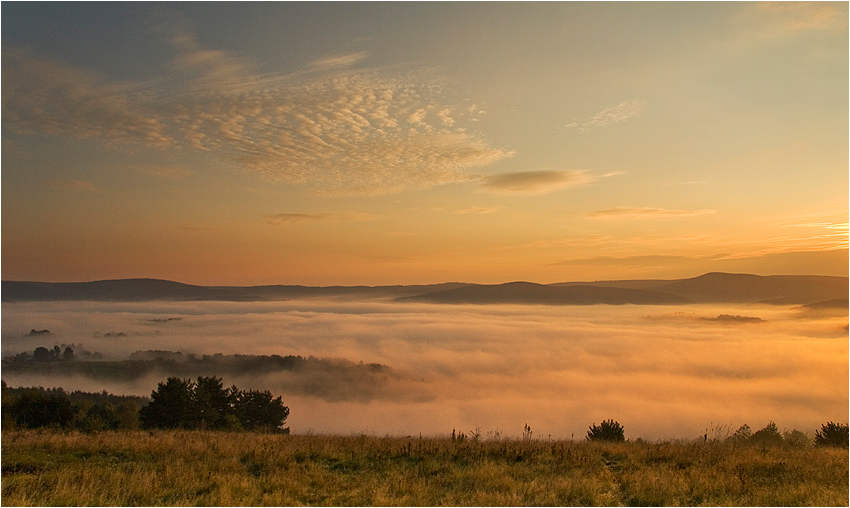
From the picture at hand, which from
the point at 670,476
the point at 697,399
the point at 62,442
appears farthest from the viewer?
the point at 697,399

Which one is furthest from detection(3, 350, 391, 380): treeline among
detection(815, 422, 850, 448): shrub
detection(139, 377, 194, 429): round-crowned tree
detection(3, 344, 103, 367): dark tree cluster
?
detection(815, 422, 850, 448): shrub

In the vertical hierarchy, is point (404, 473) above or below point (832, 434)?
above

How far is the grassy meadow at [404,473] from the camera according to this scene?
8820 mm

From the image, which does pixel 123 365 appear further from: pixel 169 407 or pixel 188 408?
pixel 188 408

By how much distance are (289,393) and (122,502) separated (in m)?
183

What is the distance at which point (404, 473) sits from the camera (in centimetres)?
1049

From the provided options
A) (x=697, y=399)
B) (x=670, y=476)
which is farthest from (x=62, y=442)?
(x=697, y=399)

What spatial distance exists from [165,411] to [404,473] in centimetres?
2188

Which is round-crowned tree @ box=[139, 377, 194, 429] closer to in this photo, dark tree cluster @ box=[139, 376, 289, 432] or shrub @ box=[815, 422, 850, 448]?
dark tree cluster @ box=[139, 376, 289, 432]

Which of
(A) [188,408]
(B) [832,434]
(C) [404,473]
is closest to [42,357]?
(A) [188,408]

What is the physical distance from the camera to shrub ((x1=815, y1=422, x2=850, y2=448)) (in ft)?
59.9

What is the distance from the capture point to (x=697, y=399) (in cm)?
15150

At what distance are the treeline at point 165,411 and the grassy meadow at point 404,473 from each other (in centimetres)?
799

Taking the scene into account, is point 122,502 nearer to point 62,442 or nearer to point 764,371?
point 62,442
